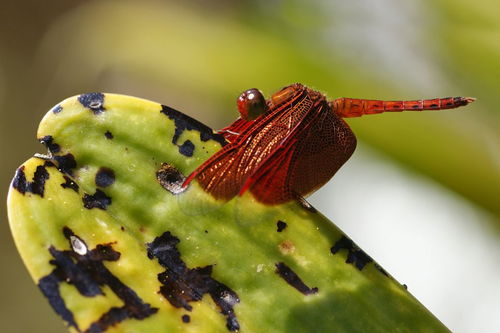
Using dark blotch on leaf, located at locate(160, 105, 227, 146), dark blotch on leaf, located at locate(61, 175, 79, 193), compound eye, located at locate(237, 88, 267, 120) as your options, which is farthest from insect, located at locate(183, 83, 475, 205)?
dark blotch on leaf, located at locate(61, 175, 79, 193)

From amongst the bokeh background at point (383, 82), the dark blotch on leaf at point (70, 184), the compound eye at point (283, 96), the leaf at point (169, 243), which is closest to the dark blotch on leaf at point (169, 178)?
the leaf at point (169, 243)

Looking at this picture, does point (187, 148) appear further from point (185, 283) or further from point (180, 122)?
point (185, 283)

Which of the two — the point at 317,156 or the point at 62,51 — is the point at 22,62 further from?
the point at 317,156

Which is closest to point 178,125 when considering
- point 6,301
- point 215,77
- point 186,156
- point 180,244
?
point 186,156

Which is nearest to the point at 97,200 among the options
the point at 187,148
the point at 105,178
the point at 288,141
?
the point at 105,178

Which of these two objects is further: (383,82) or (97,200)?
(383,82)

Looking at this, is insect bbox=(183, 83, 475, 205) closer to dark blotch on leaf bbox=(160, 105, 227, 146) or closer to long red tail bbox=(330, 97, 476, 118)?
long red tail bbox=(330, 97, 476, 118)
